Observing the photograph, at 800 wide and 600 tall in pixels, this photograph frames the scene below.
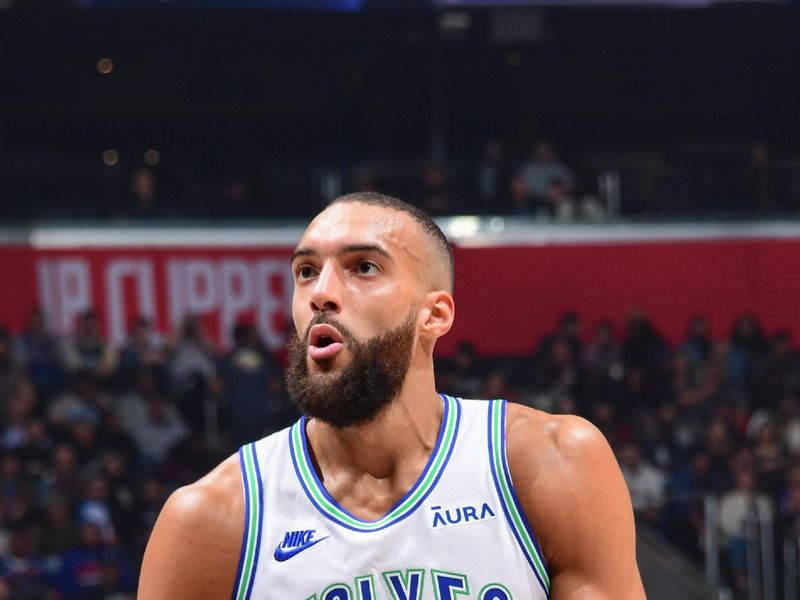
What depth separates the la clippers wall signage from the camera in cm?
1332

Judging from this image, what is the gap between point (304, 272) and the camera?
2912mm

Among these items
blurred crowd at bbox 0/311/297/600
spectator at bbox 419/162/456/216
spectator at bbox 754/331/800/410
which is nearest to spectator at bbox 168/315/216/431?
blurred crowd at bbox 0/311/297/600

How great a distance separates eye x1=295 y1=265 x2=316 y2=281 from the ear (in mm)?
255

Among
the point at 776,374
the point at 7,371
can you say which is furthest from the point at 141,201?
the point at 776,374

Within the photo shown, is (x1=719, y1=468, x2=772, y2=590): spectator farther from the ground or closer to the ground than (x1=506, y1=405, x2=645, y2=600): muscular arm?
closer to the ground

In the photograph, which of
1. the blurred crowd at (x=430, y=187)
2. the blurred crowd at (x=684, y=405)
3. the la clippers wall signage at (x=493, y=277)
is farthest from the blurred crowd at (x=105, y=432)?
the blurred crowd at (x=684, y=405)

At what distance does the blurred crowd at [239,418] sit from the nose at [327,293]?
7.89 metres

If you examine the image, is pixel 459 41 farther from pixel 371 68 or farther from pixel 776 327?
pixel 776 327

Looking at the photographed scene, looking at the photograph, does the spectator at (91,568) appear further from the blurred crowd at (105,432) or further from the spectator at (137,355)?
the spectator at (137,355)

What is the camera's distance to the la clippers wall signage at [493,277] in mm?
13320

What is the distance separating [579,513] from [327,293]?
683mm

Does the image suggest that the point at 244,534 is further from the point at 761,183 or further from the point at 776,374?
the point at 761,183

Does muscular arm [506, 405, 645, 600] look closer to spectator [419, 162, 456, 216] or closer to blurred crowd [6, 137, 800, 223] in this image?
spectator [419, 162, 456, 216]

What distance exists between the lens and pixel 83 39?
58.5 ft
